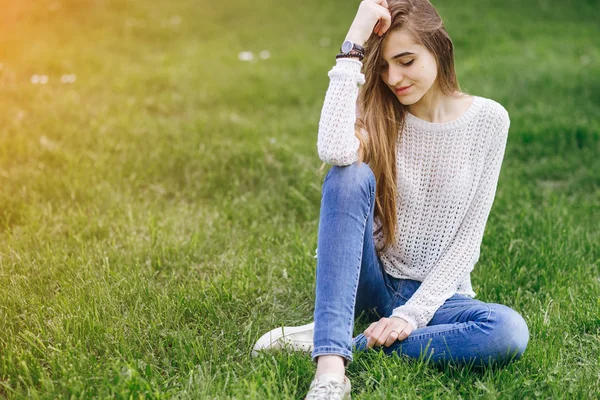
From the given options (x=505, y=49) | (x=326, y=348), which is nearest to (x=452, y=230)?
(x=326, y=348)

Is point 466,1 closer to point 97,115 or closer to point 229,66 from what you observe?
point 229,66

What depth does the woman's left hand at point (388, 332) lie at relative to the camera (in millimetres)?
2463

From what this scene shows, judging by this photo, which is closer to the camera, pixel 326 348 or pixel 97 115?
pixel 326 348

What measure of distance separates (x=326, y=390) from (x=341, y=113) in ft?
3.24

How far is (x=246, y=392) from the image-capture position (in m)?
2.27

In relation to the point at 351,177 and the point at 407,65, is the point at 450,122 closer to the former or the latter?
the point at 407,65

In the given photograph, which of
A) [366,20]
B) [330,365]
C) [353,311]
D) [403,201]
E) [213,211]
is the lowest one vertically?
[213,211]

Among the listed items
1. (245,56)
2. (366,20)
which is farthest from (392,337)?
(245,56)

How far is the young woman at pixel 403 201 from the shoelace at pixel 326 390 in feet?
0.07

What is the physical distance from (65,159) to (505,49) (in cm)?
458

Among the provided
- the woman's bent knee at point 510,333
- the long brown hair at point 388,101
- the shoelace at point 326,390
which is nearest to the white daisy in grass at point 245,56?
the long brown hair at point 388,101

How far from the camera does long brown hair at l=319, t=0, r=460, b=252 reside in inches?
100

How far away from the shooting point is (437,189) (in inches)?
105

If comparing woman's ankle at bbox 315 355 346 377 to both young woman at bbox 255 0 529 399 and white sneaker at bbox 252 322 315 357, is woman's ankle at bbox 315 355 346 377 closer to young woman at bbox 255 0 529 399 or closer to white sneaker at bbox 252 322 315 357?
young woman at bbox 255 0 529 399
